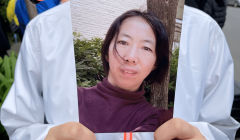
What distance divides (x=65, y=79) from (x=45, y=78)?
0.06 m

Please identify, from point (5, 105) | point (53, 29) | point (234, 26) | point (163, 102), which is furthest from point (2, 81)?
point (234, 26)

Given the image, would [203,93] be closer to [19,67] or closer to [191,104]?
[191,104]

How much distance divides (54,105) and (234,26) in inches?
143

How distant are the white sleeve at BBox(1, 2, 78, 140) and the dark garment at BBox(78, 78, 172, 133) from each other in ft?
0.25

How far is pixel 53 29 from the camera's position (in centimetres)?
58

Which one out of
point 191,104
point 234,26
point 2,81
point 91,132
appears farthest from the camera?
point 234,26

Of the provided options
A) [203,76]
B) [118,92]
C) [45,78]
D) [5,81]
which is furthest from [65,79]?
[5,81]

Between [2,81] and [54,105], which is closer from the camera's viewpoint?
[54,105]

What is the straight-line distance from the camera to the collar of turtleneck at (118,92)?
0.51 meters

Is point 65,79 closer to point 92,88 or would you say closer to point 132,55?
point 92,88

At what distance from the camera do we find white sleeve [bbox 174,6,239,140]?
60cm

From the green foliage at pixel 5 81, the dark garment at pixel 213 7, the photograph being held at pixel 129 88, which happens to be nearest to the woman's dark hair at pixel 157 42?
the photograph being held at pixel 129 88

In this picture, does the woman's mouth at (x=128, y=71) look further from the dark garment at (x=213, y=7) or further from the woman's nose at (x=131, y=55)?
the dark garment at (x=213, y=7)

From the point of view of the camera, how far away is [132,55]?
49 cm
